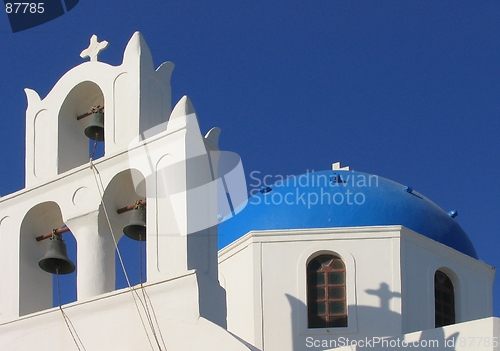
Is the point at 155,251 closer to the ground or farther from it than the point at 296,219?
closer to the ground

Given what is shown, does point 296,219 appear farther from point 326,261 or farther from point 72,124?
point 72,124

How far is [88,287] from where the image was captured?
Answer: 12633 millimetres

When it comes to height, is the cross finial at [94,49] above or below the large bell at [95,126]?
above

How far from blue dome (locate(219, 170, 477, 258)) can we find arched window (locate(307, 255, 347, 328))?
0.57 metres

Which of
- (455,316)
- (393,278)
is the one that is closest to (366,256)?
(393,278)

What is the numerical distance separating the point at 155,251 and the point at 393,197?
18.0 ft

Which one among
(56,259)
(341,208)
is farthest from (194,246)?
(341,208)

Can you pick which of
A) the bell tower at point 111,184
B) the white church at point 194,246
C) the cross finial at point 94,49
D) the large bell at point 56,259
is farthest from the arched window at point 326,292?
the cross finial at point 94,49

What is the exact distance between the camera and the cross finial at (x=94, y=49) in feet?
45.1

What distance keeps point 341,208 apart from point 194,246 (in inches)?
185

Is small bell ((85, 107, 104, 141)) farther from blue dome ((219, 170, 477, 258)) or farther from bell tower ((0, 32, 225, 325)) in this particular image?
blue dome ((219, 170, 477, 258))

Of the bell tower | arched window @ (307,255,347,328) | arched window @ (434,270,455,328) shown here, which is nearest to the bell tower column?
the bell tower

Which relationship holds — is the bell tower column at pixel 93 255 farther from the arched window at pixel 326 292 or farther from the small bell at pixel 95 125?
the arched window at pixel 326 292

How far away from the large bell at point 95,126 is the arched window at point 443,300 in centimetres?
563
